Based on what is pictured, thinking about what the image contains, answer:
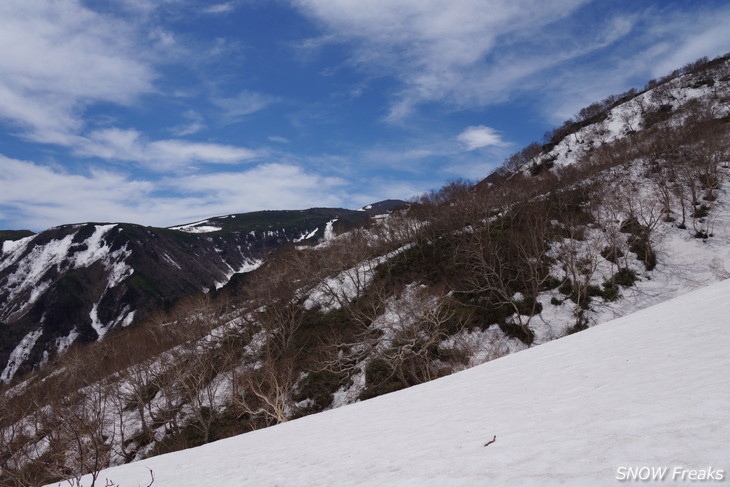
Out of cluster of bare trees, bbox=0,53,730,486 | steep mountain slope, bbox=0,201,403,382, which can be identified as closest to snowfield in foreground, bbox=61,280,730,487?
cluster of bare trees, bbox=0,53,730,486

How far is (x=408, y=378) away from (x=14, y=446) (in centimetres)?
2907

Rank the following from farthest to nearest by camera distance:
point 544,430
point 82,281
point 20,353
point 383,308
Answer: point 82,281, point 20,353, point 383,308, point 544,430

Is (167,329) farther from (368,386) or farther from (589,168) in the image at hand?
(589,168)

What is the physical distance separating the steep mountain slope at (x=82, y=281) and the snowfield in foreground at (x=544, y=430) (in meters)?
72.2

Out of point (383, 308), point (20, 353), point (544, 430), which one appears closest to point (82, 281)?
point (20, 353)

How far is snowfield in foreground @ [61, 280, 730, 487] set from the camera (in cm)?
296

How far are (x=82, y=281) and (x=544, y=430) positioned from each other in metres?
151

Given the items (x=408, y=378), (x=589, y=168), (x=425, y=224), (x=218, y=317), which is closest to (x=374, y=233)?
(x=425, y=224)

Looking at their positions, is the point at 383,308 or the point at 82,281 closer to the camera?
the point at 383,308

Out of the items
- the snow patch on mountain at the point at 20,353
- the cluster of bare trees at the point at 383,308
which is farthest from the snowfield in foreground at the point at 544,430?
the snow patch on mountain at the point at 20,353

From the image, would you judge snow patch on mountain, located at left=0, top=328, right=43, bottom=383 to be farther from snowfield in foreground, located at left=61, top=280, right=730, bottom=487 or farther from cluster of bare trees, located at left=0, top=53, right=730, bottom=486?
snowfield in foreground, located at left=61, top=280, right=730, bottom=487

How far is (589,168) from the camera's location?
54906 mm

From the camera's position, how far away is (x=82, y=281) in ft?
382

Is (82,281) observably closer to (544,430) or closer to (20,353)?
(20,353)
